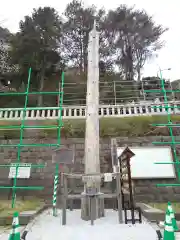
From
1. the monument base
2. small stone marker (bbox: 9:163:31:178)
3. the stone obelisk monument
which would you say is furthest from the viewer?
small stone marker (bbox: 9:163:31:178)

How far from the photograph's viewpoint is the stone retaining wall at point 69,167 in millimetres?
5516

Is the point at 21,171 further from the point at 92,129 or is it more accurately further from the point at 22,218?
the point at 92,129

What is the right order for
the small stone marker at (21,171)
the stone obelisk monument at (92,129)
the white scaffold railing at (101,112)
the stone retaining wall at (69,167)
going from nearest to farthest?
the stone obelisk monument at (92,129)
the small stone marker at (21,171)
the stone retaining wall at (69,167)
the white scaffold railing at (101,112)

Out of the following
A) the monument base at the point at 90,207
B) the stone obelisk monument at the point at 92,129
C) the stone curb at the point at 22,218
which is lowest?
the stone curb at the point at 22,218

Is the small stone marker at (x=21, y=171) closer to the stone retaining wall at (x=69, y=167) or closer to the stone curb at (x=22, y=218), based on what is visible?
the stone retaining wall at (x=69, y=167)

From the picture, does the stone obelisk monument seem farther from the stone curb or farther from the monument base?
the stone curb

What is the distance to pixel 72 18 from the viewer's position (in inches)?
619

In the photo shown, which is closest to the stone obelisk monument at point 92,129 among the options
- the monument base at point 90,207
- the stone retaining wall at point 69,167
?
the monument base at point 90,207

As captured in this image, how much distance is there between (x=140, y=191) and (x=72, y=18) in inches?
599

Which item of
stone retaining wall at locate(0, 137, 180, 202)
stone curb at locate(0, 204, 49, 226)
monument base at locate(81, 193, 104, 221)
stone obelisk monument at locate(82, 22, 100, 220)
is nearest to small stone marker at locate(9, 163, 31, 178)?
stone retaining wall at locate(0, 137, 180, 202)

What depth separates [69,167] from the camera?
6.15 metres

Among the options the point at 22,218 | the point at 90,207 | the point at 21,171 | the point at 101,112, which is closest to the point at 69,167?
the point at 21,171

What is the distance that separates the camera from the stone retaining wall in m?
5.52

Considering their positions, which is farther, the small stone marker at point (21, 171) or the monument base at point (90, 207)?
the small stone marker at point (21, 171)
